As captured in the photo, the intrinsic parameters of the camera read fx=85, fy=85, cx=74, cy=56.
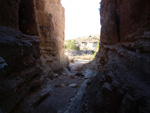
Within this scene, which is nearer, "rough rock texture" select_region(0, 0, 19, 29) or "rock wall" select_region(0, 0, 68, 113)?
"rock wall" select_region(0, 0, 68, 113)

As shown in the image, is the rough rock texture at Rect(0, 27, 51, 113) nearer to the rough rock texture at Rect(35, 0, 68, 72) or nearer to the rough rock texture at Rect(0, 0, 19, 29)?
the rough rock texture at Rect(0, 0, 19, 29)

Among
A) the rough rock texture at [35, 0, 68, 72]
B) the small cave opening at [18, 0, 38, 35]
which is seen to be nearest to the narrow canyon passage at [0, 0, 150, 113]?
the small cave opening at [18, 0, 38, 35]

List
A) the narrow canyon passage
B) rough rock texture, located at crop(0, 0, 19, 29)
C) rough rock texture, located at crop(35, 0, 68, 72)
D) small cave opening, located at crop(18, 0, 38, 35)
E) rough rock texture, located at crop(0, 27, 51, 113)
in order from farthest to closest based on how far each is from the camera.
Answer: rough rock texture, located at crop(35, 0, 68, 72) → small cave opening, located at crop(18, 0, 38, 35) → rough rock texture, located at crop(0, 0, 19, 29) → rough rock texture, located at crop(0, 27, 51, 113) → the narrow canyon passage

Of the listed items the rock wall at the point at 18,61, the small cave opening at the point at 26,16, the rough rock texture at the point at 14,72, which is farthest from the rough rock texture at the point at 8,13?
the small cave opening at the point at 26,16

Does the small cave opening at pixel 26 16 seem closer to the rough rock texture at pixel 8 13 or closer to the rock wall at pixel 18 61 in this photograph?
the rock wall at pixel 18 61

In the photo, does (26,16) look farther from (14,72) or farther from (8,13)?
(14,72)

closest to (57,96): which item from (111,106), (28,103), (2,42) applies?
(28,103)

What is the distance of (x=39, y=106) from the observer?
3137mm

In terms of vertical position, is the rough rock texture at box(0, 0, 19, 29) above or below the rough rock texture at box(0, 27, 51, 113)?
above

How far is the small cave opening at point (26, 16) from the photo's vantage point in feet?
12.4

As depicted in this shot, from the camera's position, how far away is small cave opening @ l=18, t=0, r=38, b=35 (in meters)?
3.77

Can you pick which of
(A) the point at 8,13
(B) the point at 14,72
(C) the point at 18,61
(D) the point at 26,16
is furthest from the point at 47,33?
(B) the point at 14,72

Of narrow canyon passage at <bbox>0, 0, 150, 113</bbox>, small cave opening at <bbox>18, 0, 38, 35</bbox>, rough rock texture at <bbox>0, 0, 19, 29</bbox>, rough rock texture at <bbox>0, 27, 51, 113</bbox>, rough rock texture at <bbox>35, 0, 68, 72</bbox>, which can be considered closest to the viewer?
narrow canyon passage at <bbox>0, 0, 150, 113</bbox>

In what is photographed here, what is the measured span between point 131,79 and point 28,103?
10.4 feet
